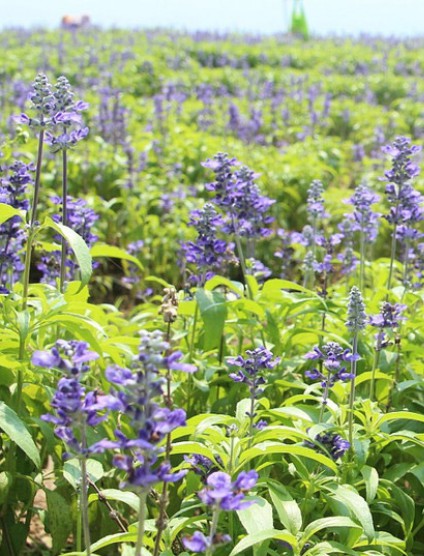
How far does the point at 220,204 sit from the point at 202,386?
93cm

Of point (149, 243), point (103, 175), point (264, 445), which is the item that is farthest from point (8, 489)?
point (103, 175)

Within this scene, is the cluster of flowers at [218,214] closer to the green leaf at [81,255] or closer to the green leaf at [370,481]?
the green leaf at [81,255]

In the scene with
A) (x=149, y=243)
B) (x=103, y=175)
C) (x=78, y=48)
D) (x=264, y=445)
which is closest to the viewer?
(x=264, y=445)

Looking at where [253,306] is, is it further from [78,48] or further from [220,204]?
[78,48]

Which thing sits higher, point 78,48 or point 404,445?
point 78,48

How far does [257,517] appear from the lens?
266 cm

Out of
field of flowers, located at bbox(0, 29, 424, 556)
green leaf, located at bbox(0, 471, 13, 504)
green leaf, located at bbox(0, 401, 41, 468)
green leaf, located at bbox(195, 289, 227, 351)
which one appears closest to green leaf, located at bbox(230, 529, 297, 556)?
field of flowers, located at bbox(0, 29, 424, 556)

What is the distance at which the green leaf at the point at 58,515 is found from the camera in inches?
126

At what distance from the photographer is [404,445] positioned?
3.64 metres

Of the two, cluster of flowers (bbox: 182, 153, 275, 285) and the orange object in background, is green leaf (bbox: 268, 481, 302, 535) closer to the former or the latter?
cluster of flowers (bbox: 182, 153, 275, 285)

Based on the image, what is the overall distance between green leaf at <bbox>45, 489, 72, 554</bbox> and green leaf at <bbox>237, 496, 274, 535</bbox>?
0.87 meters

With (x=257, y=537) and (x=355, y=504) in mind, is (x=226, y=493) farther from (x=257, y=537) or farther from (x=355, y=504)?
(x=355, y=504)

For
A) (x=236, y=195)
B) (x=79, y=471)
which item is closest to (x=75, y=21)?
(x=236, y=195)

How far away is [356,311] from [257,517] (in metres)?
0.88
